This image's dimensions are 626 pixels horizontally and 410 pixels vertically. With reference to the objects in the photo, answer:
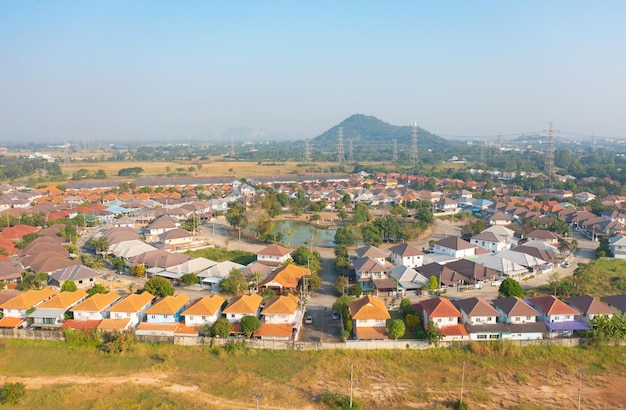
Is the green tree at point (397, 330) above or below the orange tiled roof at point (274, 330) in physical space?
above

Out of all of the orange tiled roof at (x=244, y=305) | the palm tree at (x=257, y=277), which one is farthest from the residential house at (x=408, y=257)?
the orange tiled roof at (x=244, y=305)

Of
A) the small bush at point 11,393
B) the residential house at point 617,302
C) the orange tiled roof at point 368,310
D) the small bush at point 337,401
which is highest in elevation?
the orange tiled roof at point 368,310

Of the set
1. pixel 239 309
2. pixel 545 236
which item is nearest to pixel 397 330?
pixel 239 309

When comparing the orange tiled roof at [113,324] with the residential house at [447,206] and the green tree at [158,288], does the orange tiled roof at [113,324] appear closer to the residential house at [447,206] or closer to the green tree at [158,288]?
the green tree at [158,288]

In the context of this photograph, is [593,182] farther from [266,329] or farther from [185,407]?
[185,407]

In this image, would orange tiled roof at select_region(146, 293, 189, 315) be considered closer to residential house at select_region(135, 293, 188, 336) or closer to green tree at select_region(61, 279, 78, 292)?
residential house at select_region(135, 293, 188, 336)
